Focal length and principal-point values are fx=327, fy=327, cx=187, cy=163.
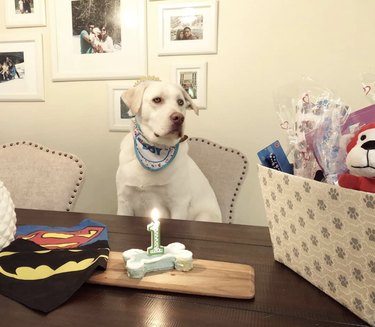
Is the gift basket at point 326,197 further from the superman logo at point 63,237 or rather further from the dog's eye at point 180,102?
the dog's eye at point 180,102

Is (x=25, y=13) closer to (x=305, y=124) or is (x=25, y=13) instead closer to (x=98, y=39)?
(x=98, y=39)

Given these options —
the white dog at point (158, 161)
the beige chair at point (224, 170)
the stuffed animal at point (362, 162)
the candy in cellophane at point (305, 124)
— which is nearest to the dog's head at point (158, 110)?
the white dog at point (158, 161)

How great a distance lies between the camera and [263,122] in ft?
5.49

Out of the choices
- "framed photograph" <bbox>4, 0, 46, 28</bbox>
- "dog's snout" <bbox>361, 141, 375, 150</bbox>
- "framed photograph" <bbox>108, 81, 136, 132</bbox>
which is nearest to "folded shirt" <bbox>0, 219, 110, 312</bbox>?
"dog's snout" <bbox>361, 141, 375, 150</bbox>

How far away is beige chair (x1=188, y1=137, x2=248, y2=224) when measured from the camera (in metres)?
1.40

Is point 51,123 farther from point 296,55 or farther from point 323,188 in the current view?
point 323,188

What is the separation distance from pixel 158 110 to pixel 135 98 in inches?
4.0

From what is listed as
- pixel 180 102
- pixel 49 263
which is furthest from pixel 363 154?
pixel 180 102

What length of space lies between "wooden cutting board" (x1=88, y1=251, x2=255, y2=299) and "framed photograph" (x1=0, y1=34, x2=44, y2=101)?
1587 millimetres

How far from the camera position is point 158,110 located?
123 centimetres

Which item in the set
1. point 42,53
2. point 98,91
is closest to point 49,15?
point 42,53

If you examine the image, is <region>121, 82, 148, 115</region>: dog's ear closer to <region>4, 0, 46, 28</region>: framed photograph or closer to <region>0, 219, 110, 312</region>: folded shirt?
<region>0, 219, 110, 312</region>: folded shirt

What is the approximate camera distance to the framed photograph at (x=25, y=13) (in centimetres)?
178

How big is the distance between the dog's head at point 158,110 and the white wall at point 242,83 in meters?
0.47
